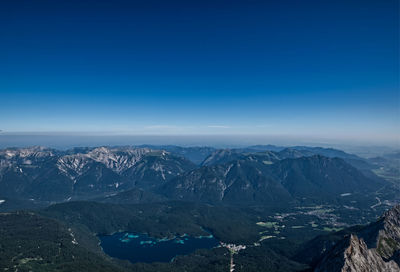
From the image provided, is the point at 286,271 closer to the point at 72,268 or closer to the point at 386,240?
the point at 386,240

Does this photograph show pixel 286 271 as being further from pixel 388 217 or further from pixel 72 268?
pixel 72 268

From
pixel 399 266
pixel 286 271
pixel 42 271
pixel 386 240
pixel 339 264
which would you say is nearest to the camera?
pixel 339 264

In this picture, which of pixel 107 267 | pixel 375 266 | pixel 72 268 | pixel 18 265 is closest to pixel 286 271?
pixel 375 266

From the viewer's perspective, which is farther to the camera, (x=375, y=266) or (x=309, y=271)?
(x=309, y=271)

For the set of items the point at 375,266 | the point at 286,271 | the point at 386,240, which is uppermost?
the point at 375,266

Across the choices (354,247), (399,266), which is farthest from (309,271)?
(399,266)

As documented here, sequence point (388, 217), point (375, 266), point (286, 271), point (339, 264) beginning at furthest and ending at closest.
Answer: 1. point (286, 271)
2. point (388, 217)
3. point (375, 266)
4. point (339, 264)

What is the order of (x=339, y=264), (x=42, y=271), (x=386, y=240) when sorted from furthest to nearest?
(x=42, y=271) < (x=386, y=240) < (x=339, y=264)

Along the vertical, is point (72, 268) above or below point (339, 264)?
below

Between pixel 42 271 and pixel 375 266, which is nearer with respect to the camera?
pixel 375 266
